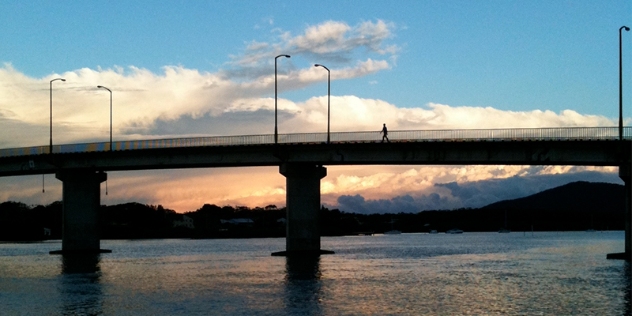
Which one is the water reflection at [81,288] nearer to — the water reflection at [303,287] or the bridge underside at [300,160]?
the water reflection at [303,287]

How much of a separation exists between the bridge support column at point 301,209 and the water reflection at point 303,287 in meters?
5.31

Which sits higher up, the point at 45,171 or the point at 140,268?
the point at 45,171

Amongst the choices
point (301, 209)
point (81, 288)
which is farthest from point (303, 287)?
point (301, 209)

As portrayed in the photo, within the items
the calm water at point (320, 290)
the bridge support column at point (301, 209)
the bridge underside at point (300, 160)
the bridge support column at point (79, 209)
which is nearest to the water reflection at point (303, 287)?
the calm water at point (320, 290)

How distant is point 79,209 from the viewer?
99812 millimetres

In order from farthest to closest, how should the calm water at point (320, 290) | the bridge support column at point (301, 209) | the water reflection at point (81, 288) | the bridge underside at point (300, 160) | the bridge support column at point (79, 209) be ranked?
the bridge support column at point (79, 209) → the bridge support column at point (301, 209) → the bridge underside at point (300, 160) → the water reflection at point (81, 288) → the calm water at point (320, 290)

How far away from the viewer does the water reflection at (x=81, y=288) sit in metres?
39.9

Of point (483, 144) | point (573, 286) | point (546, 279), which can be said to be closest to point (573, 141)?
point (483, 144)

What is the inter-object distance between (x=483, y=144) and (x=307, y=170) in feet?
63.9

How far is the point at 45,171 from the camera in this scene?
10462cm

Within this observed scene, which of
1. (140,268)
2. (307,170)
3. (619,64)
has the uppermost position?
(619,64)

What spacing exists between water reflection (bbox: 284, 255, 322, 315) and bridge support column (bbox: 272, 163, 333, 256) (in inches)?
209

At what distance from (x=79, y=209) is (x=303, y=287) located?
5722 centimetres

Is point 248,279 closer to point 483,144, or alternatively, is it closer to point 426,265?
point 426,265
